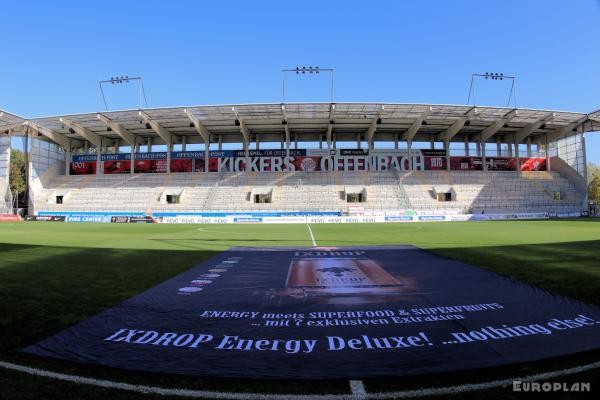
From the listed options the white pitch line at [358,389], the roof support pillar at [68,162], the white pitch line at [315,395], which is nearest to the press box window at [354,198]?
the roof support pillar at [68,162]

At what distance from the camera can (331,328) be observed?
5.05 m

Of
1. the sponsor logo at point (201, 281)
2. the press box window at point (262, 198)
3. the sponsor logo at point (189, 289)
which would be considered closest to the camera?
the sponsor logo at point (189, 289)

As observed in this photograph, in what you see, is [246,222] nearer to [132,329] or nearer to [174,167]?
[174,167]

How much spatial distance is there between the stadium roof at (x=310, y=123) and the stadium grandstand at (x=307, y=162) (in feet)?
0.71

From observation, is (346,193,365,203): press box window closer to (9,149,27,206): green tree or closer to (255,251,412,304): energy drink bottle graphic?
(255,251,412,304): energy drink bottle graphic

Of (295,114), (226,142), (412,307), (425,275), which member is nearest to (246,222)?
(295,114)

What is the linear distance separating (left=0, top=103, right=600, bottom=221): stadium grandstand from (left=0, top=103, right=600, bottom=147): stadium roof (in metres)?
0.22

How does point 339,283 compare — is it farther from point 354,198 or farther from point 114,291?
point 354,198

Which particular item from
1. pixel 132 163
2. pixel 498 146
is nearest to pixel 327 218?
pixel 498 146

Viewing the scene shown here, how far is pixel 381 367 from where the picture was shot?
373 centimetres

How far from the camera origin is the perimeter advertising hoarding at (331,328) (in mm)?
3877

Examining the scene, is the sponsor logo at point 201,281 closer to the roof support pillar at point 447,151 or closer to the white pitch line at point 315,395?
the white pitch line at point 315,395

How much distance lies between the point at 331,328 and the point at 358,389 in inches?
69.7

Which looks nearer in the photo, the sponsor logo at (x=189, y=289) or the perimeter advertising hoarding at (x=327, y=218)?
the sponsor logo at (x=189, y=289)
